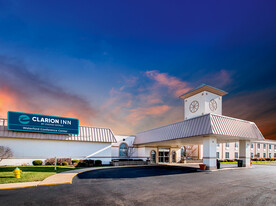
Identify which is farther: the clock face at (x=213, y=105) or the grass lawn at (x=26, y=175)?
the clock face at (x=213, y=105)

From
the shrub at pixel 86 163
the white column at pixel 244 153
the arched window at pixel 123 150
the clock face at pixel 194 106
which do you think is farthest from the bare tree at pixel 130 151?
the white column at pixel 244 153

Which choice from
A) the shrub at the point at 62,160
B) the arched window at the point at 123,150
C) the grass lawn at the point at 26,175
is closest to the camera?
the grass lawn at the point at 26,175

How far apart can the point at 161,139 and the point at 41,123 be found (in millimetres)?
17145

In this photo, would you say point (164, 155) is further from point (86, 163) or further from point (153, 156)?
point (86, 163)

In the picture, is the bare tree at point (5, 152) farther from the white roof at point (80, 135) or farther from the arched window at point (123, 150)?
the arched window at point (123, 150)

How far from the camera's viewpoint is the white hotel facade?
816 inches

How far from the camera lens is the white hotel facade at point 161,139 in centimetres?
2073

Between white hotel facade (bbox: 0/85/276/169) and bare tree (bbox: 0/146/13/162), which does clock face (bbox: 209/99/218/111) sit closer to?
white hotel facade (bbox: 0/85/276/169)

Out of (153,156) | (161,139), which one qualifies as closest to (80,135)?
(161,139)

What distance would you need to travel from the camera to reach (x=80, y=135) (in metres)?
28.4

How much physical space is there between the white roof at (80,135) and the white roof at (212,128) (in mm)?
9165

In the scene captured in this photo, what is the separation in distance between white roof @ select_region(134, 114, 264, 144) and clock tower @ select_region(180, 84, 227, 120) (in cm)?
727

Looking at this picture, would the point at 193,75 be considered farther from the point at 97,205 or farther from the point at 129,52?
the point at 97,205

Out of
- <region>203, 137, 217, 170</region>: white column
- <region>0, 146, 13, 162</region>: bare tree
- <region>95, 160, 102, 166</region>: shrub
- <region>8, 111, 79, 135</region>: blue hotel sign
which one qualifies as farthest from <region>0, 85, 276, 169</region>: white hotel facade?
<region>95, 160, 102, 166</region>: shrub
